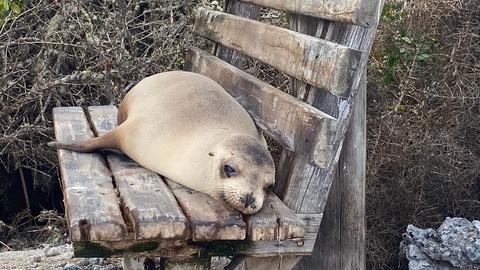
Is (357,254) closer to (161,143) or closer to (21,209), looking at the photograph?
(161,143)

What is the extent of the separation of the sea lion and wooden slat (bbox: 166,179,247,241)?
6 centimetres

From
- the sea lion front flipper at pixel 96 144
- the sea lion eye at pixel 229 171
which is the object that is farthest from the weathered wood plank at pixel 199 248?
the sea lion front flipper at pixel 96 144

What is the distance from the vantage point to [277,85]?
15.9ft

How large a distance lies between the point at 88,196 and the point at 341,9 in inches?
39.1

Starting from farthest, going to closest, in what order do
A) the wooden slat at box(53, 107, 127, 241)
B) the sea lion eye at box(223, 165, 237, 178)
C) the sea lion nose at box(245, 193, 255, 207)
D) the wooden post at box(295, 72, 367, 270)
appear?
the wooden post at box(295, 72, 367, 270)
the sea lion eye at box(223, 165, 237, 178)
the sea lion nose at box(245, 193, 255, 207)
the wooden slat at box(53, 107, 127, 241)

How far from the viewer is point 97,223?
2264 mm

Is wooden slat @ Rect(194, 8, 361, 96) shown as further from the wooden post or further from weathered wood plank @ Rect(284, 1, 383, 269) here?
the wooden post

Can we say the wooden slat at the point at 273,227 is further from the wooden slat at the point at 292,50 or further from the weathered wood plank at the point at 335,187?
the wooden slat at the point at 292,50

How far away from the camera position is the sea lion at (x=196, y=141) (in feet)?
8.92

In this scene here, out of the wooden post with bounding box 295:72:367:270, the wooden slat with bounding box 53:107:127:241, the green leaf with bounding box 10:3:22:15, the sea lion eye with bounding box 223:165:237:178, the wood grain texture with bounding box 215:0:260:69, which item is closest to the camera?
the wooden slat with bounding box 53:107:127:241

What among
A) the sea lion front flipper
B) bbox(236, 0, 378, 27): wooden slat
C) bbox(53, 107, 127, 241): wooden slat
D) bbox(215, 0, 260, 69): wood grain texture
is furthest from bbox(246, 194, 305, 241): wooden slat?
bbox(215, 0, 260, 69): wood grain texture

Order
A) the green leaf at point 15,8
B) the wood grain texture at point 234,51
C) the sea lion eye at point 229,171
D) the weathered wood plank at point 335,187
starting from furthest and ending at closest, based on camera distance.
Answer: the green leaf at point 15,8
the wood grain texture at point 234,51
the sea lion eye at point 229,171
the weathered wood plank at point 335,187

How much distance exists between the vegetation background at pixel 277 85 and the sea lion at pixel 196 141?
1.17m

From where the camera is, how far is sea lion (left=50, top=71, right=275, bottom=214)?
2.72 meters
